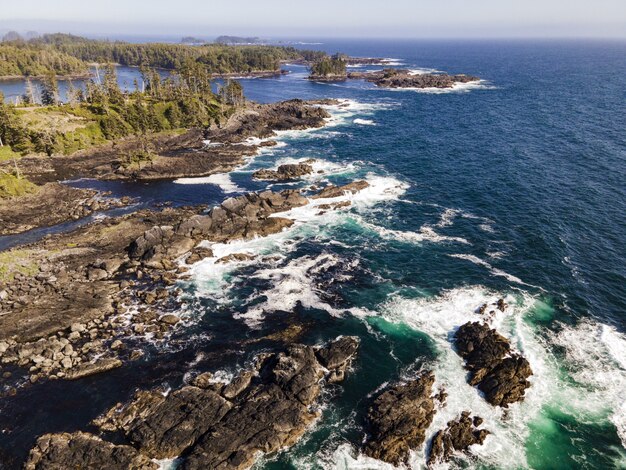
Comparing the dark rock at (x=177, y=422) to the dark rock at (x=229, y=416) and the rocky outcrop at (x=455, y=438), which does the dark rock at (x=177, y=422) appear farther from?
the rocky outcrop at (x=455, y=438)

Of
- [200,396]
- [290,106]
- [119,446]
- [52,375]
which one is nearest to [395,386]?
[200,396]

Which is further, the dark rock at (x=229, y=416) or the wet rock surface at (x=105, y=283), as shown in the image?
the wet rock surface at (x=105, y=283)

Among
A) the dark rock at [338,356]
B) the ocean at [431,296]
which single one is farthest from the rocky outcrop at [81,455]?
the dark rock at [338,356]

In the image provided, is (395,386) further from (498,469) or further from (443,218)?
(443,218)

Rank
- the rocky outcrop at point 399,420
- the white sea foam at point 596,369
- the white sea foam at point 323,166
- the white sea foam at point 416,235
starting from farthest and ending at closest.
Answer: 1. the white sea foam at point 323,166
2. the white sea foam at point 416,235
3. the white sea foam at point 596,369
4. the rocky outcrop at point 399,420

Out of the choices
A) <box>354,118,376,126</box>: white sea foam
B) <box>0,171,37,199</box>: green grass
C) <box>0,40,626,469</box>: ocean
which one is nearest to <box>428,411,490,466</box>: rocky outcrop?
<box>0,40,626,469</box>: ocean

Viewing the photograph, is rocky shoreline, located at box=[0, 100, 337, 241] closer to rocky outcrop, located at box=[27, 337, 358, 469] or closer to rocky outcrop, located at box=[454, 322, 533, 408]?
rocky outcrop, located at box=[27, 337, 358, 469]
